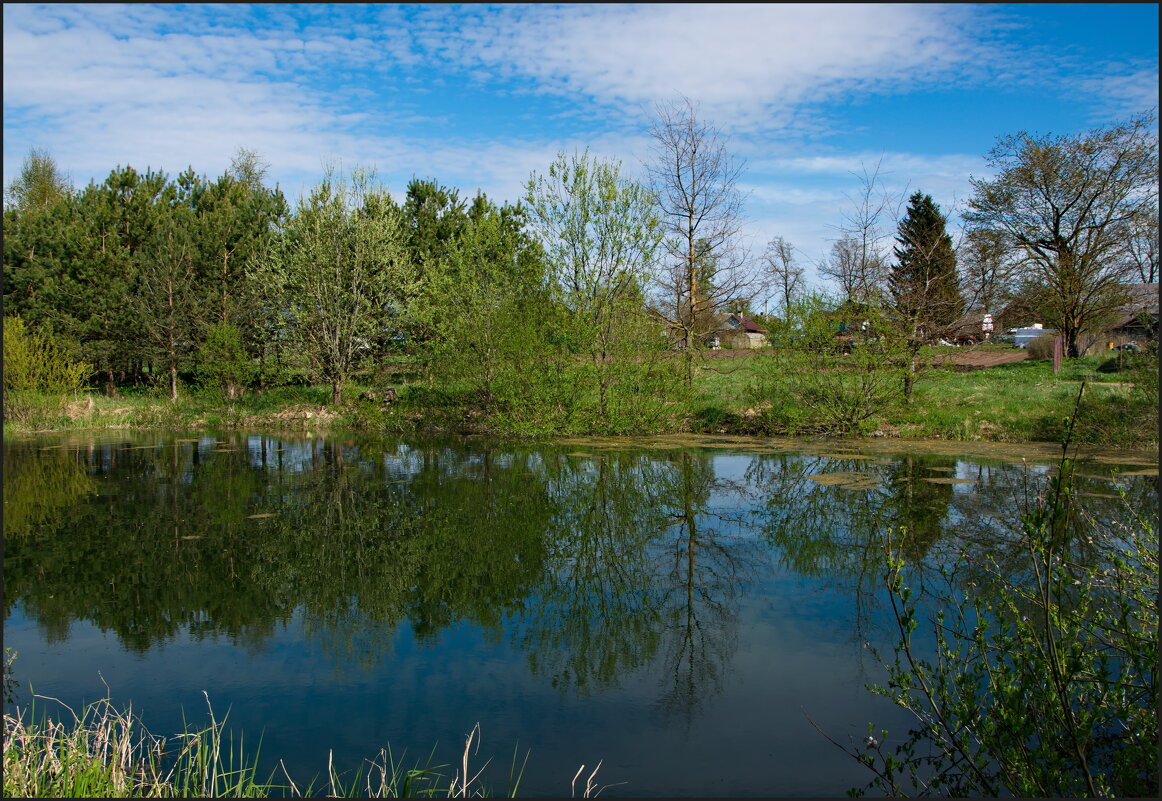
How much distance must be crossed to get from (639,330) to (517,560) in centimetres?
1056

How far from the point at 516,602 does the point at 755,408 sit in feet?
41.1

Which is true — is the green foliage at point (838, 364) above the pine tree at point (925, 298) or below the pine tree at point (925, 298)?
below

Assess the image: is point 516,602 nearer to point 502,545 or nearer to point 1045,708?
point 502,545

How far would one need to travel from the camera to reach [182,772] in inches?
167

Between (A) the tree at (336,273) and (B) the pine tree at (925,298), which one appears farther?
(A) the tree at (336,273)

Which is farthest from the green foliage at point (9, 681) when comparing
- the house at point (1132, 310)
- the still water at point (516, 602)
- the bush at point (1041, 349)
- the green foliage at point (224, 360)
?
the house at point (1132, 310)

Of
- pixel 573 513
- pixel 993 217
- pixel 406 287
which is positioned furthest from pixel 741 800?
pixel 993 217

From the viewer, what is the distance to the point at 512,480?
13.3 m

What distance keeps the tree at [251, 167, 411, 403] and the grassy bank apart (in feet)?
5.16

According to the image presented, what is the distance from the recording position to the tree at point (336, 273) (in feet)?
76.6

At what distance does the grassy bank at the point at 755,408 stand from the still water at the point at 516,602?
218cm

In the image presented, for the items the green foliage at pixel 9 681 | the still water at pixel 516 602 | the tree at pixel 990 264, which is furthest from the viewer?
the tree at pixel 990 264

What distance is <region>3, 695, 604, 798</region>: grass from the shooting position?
3.59m

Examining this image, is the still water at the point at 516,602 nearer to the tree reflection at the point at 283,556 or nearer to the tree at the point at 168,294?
the tree reflection at the point at 283,556
